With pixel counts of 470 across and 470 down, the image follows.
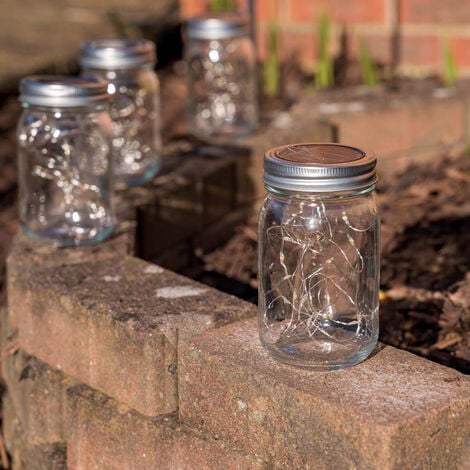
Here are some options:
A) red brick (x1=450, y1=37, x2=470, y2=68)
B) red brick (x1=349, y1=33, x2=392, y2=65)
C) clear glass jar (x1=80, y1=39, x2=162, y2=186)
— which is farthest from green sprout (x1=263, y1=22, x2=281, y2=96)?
clear glass jar (x1=80, y1=39, x2=162, y2=186)

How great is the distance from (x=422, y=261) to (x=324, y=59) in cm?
149

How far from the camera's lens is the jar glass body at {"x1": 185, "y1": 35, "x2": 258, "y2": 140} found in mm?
3551

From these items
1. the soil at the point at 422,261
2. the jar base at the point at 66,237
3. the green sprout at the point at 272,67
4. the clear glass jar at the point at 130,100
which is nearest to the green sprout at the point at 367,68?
the green sprout at the point at 272,67

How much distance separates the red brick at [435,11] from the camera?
3969 mm

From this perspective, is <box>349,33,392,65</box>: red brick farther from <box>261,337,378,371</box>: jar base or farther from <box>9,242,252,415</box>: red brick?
<box>261,337,378,371</box>: jar base

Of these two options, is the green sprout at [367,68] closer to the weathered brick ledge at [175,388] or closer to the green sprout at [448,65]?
the green sprout at [448,65]

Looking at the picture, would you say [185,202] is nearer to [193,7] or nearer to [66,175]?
[66,175]

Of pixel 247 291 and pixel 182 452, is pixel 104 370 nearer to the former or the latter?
pixel 182 452

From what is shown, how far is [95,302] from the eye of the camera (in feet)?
6.98

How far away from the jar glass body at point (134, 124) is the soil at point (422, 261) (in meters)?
0.32

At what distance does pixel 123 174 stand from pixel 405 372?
1.37m

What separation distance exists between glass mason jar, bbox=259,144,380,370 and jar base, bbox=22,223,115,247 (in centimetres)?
69

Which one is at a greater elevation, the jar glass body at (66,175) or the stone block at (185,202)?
the jar glass body at (66,175)

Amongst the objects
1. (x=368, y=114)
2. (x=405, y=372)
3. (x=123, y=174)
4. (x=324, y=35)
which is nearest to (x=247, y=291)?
(x=123, y=174)
